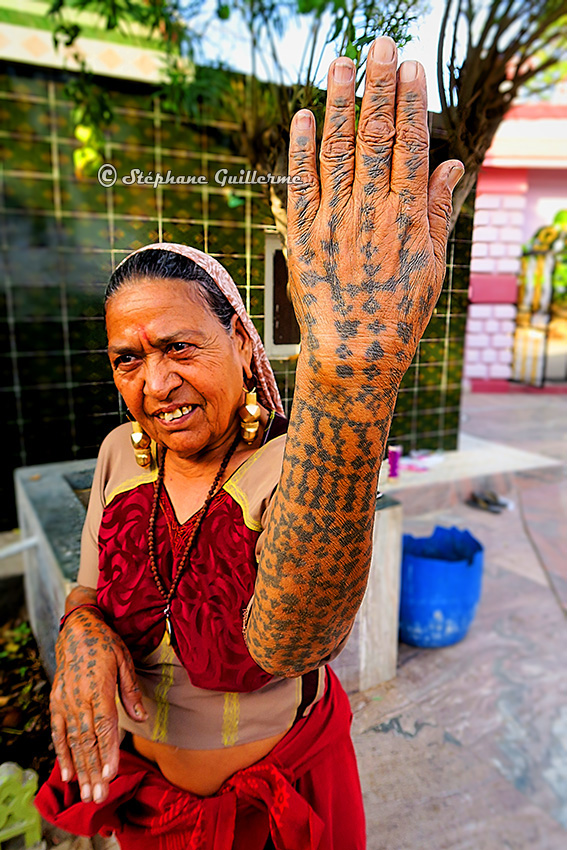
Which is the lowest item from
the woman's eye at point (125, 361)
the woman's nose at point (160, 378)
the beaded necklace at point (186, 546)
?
the beaded necklace at point (186, 546)

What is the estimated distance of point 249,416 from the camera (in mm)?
953

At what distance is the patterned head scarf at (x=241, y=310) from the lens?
90 centimetres

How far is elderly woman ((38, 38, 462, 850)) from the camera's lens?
613mm

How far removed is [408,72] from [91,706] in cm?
93

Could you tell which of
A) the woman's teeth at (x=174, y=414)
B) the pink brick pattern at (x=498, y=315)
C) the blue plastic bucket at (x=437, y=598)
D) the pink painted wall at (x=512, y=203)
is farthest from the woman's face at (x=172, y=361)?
the pink brick pattern at (x=498, y=315)

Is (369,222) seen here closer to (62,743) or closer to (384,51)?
(384,51)

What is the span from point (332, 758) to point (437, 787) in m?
0.87

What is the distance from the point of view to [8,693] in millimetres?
1311

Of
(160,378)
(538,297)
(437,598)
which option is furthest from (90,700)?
(538,297)

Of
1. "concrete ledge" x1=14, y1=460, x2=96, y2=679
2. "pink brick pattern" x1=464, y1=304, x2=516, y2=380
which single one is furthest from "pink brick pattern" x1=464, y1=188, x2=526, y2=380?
"concrete ledge" x1=14, y1=460, x2=96, y2=679

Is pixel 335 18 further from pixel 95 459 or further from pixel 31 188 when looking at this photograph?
pixel 31 188

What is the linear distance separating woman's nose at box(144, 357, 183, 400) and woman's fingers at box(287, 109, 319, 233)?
12.6 inches

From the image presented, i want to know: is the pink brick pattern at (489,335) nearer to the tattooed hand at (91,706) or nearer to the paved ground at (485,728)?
the paved ground at (485,728)

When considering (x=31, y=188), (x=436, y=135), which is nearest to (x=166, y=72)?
(x=31, y=188)
